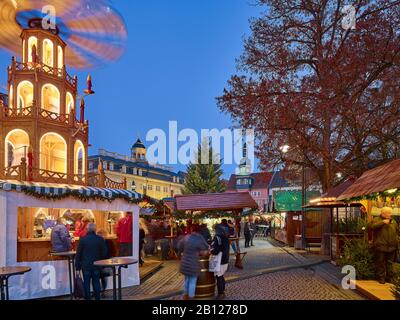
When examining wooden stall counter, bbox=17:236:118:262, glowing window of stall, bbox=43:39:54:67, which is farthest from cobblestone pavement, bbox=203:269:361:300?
glowing window of stall, bbox=43:39:54:67

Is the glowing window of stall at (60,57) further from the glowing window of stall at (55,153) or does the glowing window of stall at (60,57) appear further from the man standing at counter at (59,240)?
the man standing at counter at (59,240)

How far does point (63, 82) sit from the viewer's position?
2414 centimetres

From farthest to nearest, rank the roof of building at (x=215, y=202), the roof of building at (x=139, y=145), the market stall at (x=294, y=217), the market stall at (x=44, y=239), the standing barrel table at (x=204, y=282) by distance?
the roof of building at (x=139, y=145)
the market stall at (x=294, y=217)
the roof of building at (x=215, y=202)
the market stall at (x=44, y=239)
the standing barrel table at (x=204, y=282)

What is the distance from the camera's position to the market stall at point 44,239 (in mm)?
10594

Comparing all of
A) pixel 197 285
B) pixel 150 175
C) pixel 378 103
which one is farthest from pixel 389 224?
pixel 150 175

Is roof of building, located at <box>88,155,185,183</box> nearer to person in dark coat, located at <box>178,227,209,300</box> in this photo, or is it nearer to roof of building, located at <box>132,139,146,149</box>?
roof of building, located at <box>132,139,146,149</box>

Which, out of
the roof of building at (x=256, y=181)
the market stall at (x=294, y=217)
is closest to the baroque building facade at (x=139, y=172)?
the roof of building at (x=256, y=181)

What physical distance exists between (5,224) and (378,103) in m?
17.8

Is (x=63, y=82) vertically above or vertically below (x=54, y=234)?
above

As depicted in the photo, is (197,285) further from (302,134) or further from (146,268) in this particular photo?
(302,134)

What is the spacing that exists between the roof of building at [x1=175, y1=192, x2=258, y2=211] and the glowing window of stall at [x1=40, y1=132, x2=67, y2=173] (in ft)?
25.4

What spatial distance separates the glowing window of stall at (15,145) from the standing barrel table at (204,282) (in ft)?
49.6

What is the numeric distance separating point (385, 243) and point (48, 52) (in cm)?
2071

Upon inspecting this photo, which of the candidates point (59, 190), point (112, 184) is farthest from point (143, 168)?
point (59, 190)
